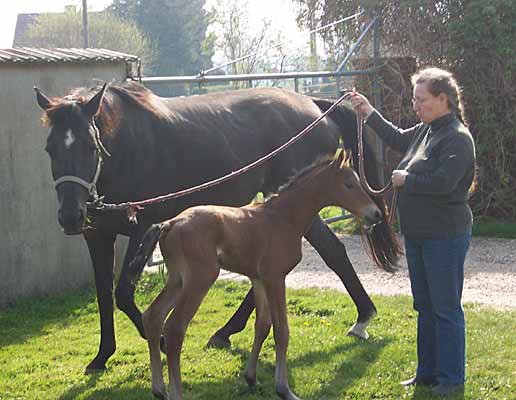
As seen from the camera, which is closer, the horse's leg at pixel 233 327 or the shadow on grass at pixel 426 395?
the shadow on grass at pixel 426 395

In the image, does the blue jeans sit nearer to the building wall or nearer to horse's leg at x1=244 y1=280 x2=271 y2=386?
horse's leg at x1=244 y1=280 x2=271 y2=386

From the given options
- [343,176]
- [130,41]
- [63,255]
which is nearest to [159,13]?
[130,41]

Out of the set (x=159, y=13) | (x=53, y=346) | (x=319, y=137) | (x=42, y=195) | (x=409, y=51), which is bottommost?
(x=53, y=346)

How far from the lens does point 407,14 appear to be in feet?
38.9

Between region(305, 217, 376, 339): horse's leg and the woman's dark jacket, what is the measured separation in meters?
1.65

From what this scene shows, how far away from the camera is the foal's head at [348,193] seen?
5285 millimetres

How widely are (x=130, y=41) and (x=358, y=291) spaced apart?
31007mm

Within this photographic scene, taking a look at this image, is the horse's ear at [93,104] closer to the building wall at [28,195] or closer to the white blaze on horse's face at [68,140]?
the white blaze on horse's face at [68,140]

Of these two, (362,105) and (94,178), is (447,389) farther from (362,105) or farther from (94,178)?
(94,178)

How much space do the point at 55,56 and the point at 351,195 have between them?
4.16 m

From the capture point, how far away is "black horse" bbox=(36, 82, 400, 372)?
17.7 feet

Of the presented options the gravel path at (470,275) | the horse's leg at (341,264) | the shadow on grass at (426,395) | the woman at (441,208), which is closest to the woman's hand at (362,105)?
the woman at (441,208)

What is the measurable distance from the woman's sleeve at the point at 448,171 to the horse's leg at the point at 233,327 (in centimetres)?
198

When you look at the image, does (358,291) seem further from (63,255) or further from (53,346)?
(63,255)
